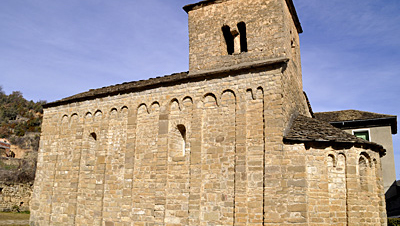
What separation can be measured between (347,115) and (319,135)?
11.8 meters

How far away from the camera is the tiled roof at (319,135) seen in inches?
360

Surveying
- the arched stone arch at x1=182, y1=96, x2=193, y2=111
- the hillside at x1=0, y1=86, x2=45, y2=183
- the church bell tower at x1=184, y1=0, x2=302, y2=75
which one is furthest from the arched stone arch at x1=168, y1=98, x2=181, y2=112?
the hillside at x1=0, y1=86, x2=45, y2=183

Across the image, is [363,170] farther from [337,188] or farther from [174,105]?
[174,105]

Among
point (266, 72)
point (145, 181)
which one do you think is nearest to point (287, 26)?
point (266, 72)

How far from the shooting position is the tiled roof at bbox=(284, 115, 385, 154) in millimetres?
9156

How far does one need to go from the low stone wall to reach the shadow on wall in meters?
22.7

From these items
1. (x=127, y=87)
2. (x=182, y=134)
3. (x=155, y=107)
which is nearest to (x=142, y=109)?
(x=155, y=107)

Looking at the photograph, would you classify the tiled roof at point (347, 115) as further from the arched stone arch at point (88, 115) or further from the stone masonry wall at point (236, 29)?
the arched stone arch at point (88, 115)

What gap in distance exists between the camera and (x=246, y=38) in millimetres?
11391

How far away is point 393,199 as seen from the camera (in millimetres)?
18922

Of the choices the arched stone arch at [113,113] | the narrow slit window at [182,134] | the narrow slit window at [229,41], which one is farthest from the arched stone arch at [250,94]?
the arched stone arch at [113,113]

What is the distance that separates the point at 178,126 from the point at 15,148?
132ft

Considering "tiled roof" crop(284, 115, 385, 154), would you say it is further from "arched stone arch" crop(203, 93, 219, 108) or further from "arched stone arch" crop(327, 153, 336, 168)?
"arched stone arch" crop(203, 93, 219, 108)

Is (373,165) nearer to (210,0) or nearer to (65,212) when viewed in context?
(210,0)
